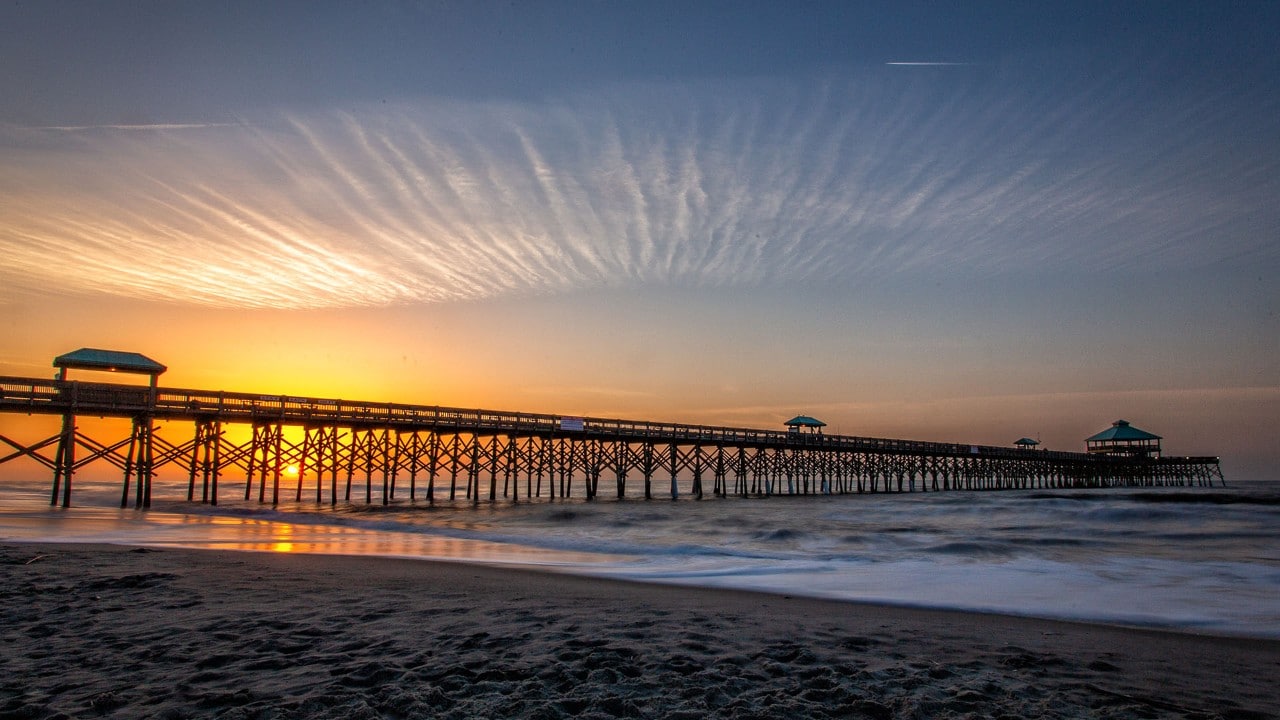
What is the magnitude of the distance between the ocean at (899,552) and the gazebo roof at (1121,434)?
2353 inches

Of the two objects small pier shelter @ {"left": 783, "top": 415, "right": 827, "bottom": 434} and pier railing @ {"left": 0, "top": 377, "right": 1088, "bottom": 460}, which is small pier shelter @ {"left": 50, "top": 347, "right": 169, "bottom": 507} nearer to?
pier railing @ {"left": 0, "top": 377, "right": 1088, "bottom": 460}

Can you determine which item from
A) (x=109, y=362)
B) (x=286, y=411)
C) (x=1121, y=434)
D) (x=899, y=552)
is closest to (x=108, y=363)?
(x=109, y=362)

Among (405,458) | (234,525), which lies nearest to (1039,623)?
(234,525)

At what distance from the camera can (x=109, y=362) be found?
87.9 feet

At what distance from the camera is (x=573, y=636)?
5.12 metres

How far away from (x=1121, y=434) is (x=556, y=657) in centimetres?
9043

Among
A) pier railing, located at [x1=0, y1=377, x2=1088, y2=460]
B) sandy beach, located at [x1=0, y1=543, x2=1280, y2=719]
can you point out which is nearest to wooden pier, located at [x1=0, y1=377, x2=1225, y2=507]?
pier railing, located at [x1=0, y1=377, x2=1088, y2=460]

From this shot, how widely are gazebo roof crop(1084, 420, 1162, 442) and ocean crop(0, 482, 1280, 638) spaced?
59771 mm

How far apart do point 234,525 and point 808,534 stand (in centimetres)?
1499

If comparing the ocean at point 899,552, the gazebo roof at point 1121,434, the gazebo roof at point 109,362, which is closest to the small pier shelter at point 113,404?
the gazebo roof at point 109,362

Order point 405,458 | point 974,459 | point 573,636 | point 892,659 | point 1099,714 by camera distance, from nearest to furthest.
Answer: point 1099,714
point 892,659
point 573,636
point 405,458
point 974,459

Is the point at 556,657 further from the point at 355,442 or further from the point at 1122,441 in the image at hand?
the point at 1122,441

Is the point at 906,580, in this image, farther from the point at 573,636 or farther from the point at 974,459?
the point at 974,459

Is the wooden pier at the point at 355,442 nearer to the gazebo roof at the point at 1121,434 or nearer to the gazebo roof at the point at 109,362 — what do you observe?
the gazebo roof at the point at 109,362
